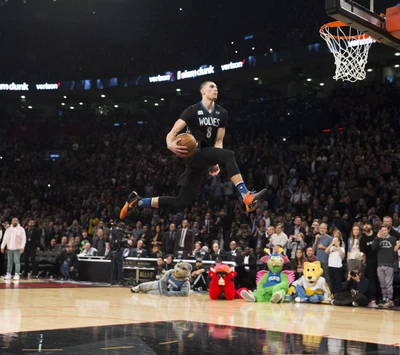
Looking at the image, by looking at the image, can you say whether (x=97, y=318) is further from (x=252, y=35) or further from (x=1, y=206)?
(x=252, y=35)

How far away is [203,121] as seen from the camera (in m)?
7.23

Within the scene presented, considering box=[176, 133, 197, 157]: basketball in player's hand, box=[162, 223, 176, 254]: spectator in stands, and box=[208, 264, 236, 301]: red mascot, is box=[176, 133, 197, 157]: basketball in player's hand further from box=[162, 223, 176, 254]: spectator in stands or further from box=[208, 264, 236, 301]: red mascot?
box=[162, 223, 176, 254]: spectator in stands

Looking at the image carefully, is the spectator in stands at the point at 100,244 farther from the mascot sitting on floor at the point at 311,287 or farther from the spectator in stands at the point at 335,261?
the spectator in stands at the point at 335,261

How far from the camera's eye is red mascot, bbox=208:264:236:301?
1460cm

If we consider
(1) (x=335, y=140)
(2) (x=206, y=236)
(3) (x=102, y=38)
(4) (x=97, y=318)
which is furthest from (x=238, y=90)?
(4) (x=97, y=318)

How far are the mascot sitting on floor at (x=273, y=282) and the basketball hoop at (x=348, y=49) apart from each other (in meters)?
4.45

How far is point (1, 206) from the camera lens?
27.9 m

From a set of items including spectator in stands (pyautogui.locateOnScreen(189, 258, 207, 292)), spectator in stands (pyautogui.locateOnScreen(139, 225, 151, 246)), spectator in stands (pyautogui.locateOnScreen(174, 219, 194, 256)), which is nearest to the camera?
spectator in stands (pyautogui.locateOnScreen(189, 258, 207, 292))

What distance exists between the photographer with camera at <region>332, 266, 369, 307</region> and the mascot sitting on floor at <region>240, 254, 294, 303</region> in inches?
45.9

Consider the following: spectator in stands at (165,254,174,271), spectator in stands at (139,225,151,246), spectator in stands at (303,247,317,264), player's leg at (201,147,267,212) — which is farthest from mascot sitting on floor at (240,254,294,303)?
player's leg at (201,147,267,212)

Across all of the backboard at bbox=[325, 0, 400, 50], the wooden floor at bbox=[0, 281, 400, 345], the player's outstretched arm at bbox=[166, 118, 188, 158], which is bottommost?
the wooden floor at bbox=[0, 281, 400, 345]

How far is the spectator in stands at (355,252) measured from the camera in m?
13.6

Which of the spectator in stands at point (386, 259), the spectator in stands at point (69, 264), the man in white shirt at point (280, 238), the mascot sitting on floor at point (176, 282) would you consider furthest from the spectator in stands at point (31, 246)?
the spectator in stands at point (386, 259)

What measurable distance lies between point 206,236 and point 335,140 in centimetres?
687
